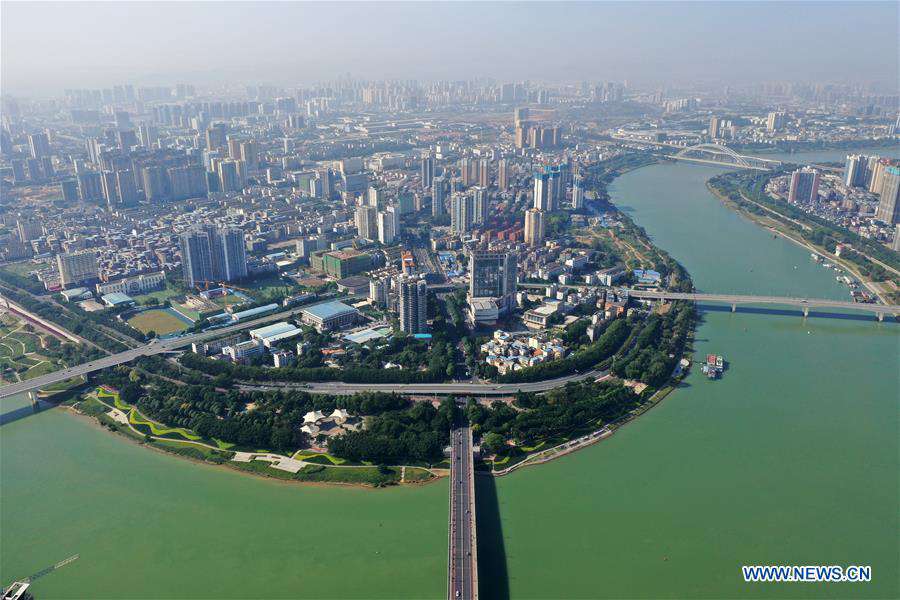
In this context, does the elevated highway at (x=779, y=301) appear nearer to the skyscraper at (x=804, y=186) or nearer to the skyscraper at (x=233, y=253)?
the skyscraper at (x=233, y=253)

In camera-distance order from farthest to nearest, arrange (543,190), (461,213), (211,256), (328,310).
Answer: (543,190) < (461,213) < (211,256) < (328,310)

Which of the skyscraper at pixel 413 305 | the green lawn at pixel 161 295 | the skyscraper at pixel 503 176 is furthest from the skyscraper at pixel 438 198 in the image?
the skyscraper at pixel 413 305

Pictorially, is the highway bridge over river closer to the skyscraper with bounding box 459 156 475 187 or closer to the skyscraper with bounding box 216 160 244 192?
the skyscraper with bounding box 459 156 475 187

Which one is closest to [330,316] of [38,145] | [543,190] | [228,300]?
[228,300]

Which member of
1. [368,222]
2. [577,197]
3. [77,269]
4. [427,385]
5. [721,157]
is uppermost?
[721,157]

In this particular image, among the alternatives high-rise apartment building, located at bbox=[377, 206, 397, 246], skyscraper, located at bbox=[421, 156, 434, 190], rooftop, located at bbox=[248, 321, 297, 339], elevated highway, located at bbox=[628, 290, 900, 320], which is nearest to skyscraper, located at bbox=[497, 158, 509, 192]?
skyscraper, located at bbox=[421, 156, 434, 190]

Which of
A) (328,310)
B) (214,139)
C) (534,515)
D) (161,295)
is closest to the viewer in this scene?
(534,515)

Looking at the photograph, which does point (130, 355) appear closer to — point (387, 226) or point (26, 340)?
point (26, 340)

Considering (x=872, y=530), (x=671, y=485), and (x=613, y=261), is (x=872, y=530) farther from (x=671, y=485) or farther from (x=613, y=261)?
(x=613, y=261)
